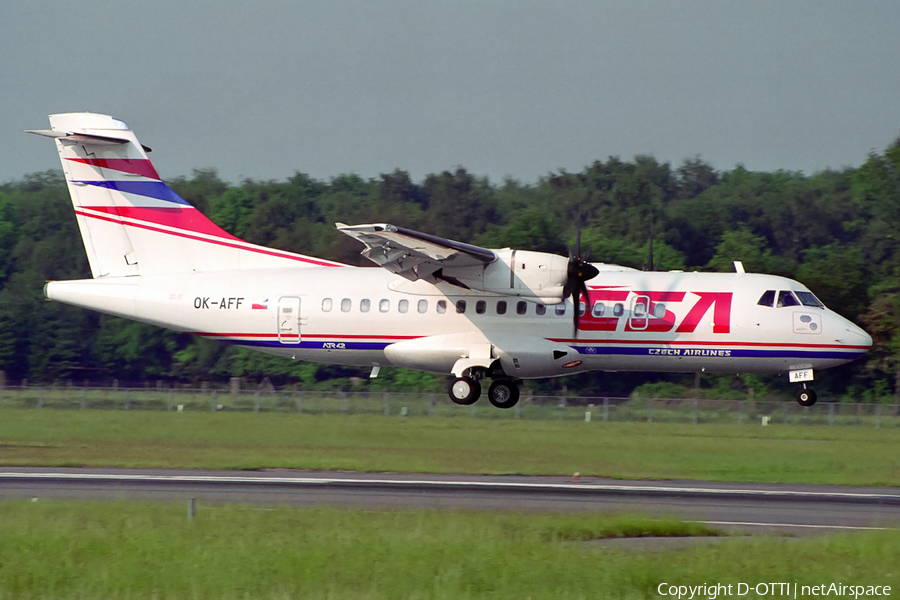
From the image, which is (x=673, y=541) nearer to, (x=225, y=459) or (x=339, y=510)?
(x=339, y=510)

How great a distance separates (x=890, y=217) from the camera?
54219 mm

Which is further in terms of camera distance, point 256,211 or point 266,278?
point 256,211

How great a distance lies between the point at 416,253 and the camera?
23.1 m

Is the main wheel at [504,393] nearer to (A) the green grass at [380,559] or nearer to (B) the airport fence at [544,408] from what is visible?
(A) the green grass at [380,559]

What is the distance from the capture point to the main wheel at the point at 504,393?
80.7 ft

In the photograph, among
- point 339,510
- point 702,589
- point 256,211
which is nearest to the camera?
point 702,589

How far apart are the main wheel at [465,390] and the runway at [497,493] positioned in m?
2.02

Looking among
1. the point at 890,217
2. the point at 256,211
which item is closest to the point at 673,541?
the point at 890,217

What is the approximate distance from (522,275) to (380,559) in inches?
394

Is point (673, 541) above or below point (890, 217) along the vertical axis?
below

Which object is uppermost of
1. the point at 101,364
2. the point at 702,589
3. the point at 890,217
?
the point at 890,217

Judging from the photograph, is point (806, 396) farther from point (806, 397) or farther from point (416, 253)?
point (416, 253)

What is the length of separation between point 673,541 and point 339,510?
6.35 m

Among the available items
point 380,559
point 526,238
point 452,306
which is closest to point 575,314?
point 452,306
